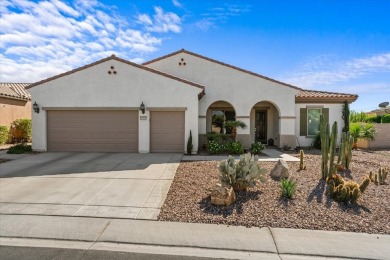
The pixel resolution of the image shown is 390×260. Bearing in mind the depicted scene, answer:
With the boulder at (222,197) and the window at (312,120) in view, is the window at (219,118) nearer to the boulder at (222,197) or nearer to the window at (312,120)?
the window at (312,120)

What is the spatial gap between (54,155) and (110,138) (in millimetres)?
2684

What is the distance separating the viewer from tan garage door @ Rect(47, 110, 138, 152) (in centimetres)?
1288

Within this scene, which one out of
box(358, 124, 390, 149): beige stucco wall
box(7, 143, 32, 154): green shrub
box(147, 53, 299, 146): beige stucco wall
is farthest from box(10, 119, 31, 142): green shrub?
box(358, 124, 390, 149): beige stucco wall

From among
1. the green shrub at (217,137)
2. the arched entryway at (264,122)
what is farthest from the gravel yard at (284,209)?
the arched entryway at (264,122)

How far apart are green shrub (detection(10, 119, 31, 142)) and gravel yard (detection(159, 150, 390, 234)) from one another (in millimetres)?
15096

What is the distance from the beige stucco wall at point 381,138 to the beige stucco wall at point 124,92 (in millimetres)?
11850

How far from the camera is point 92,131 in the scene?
1292cm

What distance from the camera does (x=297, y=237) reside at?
4406 millimetres

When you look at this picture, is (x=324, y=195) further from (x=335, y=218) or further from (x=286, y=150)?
(x=286, y=150)

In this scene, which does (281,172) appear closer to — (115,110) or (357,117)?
(115,110)

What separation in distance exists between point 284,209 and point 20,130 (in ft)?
60.8

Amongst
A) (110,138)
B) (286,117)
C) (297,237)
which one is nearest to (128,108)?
(110,138)

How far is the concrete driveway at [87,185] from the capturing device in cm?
552

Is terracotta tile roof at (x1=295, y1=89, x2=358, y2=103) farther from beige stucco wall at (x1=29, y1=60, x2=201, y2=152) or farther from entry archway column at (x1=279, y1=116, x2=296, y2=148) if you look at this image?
beige stucco wall at (x1=29, y1=60, x2=201, y2=152)
